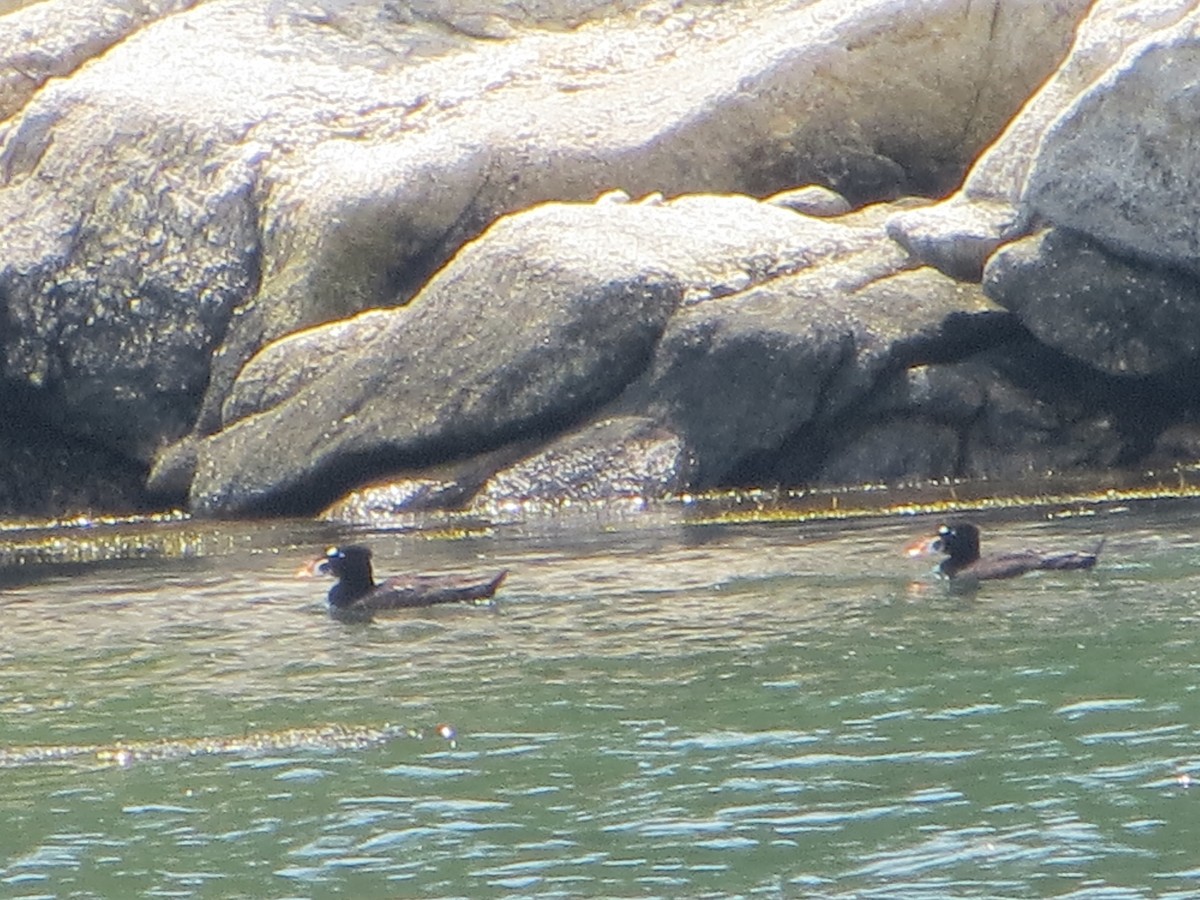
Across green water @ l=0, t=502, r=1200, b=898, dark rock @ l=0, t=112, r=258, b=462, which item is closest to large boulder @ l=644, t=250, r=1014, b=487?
green water @ l=0, t=502, r=1200, b=898

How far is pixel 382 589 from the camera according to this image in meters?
17.5

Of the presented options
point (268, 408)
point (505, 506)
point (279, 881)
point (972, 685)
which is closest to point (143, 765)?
point (279, 881)

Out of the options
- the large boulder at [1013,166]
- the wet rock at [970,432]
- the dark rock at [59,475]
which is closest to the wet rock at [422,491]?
the wet rock at [970,432]

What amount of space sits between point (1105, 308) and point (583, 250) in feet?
14.4

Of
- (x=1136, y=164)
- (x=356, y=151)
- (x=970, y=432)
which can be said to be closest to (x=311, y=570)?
(x=970, y=432)

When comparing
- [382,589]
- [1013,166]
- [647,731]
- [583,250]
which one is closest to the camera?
[647,731]

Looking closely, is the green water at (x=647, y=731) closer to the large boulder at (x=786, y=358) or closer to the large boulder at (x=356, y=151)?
the large boulder at (x=786, y=358)

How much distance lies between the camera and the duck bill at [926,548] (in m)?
17.3

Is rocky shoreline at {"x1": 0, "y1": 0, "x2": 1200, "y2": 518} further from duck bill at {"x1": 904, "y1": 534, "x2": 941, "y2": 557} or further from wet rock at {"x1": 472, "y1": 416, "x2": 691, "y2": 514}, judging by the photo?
duck bill at {"x1": 904, "y1": 534, "x2": 941, "y2": 557}

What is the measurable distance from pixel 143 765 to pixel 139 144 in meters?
15.4

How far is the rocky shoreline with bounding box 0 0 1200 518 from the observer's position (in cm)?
2245

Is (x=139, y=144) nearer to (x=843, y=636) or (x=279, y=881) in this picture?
(x=843, y=636)

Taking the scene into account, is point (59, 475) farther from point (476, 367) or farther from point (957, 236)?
point (957, 236)

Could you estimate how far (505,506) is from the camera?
22.5m
